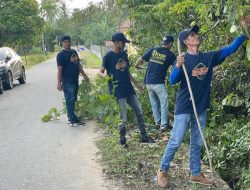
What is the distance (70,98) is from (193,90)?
492 centimetres

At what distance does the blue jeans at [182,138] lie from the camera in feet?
18.7

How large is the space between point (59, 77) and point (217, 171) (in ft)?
14.0

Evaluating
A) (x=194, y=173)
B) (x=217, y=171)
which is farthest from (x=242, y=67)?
(x=194, y=173)

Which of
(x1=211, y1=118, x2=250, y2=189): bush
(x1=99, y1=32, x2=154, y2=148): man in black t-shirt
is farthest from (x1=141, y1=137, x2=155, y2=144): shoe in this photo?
(x1=211, y1=118, x2=250, y2=189): bush

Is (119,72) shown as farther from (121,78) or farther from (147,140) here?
(147,140)

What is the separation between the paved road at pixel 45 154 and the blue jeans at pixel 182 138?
89cm

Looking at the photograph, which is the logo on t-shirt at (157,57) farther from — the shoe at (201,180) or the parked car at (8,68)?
the parked car at (8,68)

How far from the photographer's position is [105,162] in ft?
23.5

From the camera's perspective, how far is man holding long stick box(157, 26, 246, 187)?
18.1ft

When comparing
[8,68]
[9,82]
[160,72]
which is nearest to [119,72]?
[160,72]

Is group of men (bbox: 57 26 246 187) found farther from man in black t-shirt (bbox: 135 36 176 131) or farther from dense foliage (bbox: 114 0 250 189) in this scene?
dense foliage (bbox: 114 0 250 189)

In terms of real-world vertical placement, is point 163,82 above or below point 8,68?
above

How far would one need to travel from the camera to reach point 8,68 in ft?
57.9

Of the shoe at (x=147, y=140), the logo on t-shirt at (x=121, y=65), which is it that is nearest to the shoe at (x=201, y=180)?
the shoe at (x=147, y=140)
